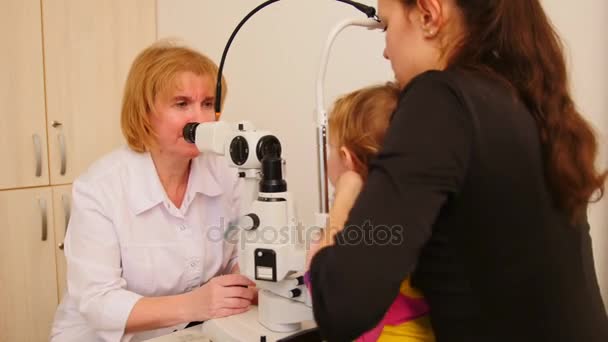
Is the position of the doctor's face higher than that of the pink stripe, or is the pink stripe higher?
the doctor's face

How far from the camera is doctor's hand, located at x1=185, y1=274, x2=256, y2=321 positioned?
1200mm

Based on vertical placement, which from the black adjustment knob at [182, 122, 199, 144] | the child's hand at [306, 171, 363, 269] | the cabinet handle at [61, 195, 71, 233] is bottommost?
the cabinet handle at [61, 195, 71, 233]

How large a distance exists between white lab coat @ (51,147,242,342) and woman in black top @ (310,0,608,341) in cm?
81

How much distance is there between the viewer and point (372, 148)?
0.91 m

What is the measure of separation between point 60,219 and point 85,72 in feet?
2.04

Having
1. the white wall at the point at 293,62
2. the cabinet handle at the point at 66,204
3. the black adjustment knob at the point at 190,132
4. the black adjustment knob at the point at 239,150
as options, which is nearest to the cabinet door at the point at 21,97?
the cabinet handle at the point at 66,204

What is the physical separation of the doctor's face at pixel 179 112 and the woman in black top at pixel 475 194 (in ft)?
2.64

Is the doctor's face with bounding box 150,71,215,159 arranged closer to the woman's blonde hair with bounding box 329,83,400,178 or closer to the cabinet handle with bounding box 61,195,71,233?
the woman's blonde hair with bounding box 329,83,400,178

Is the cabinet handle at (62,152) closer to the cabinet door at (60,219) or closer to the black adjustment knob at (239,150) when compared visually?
the cabinet door at (60,219)

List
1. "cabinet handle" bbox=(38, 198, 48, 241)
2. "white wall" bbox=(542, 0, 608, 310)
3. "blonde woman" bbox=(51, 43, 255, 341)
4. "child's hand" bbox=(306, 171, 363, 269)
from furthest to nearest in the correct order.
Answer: "cabinet handle" bbox=(38, 198, 48, 241), "white wall" bbox=(542, 0, 608, 310), "blonde woman" bbox=(51, 43, 255, 341), "child's hand" bbox=(306, 171, 363, 269)

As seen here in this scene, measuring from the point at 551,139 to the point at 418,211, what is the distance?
8.8 inches

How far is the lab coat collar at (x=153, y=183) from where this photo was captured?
1.40 meters

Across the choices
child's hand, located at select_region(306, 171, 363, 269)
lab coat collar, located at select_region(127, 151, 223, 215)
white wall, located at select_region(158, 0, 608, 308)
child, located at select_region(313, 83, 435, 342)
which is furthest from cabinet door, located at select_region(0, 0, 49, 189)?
child's hand, located at select_region(306, 171, 363, 269)

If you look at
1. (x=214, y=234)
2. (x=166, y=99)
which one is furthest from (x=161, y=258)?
(x=166, y=99)
